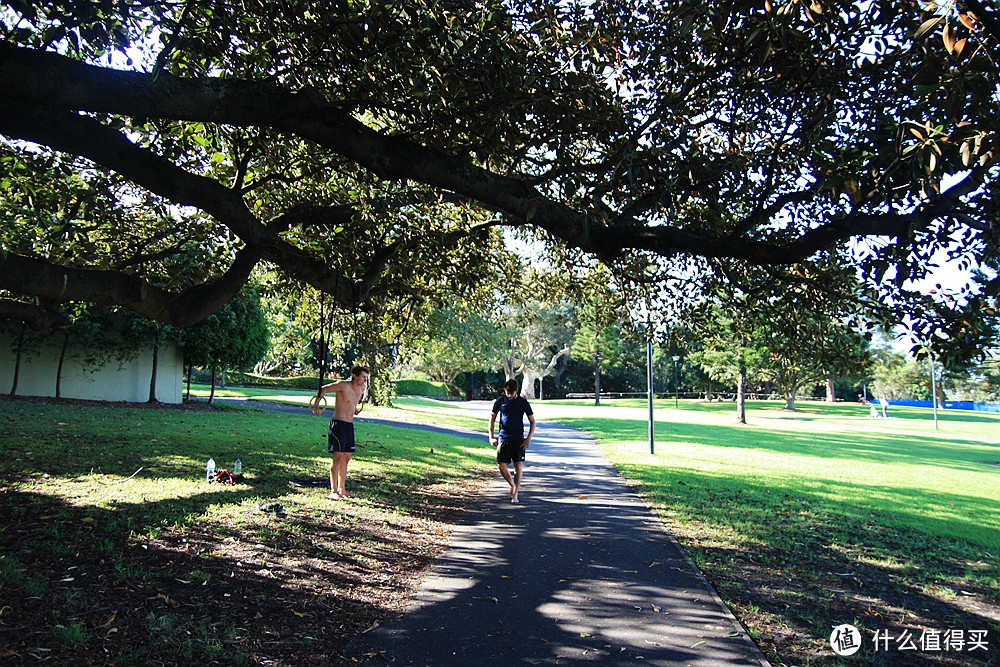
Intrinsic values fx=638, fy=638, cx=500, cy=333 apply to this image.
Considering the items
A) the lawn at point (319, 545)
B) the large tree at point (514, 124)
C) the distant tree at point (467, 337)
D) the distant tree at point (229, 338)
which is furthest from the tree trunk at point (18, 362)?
the large tree at point (514, 124)

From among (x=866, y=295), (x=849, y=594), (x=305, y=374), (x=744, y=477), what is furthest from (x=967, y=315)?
(x=305, y=374)

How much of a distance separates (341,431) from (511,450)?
2.52 metres

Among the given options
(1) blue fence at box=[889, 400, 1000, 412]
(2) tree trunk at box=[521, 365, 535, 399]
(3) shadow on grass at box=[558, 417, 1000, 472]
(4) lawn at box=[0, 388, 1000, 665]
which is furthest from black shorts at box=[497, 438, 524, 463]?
(1) blue fence at box=[889, 400, 1000, 412]

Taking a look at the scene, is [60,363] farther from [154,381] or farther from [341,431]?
[341,431]

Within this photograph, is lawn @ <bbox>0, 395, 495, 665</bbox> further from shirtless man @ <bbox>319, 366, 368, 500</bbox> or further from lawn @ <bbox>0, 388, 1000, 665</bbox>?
shirtless man @ <bbox>319, 366, 368, 500</bbox>

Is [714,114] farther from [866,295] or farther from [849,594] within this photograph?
[849,594]

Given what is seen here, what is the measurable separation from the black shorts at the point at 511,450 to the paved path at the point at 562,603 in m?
1.14

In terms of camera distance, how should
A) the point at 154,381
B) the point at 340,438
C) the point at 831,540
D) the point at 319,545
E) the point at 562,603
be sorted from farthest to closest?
the point at 154,381 → the point at 340,438 → the point at 831,540 → the point at 319,545 → the point at 562,603

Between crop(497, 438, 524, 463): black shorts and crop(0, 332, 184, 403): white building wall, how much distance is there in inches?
729

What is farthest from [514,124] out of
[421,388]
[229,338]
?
[421,388]

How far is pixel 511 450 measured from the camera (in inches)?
370

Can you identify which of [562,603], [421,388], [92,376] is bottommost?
[562,603]

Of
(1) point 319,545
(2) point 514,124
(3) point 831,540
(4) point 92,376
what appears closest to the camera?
(1) point 319,545

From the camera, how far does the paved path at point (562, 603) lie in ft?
13.1
